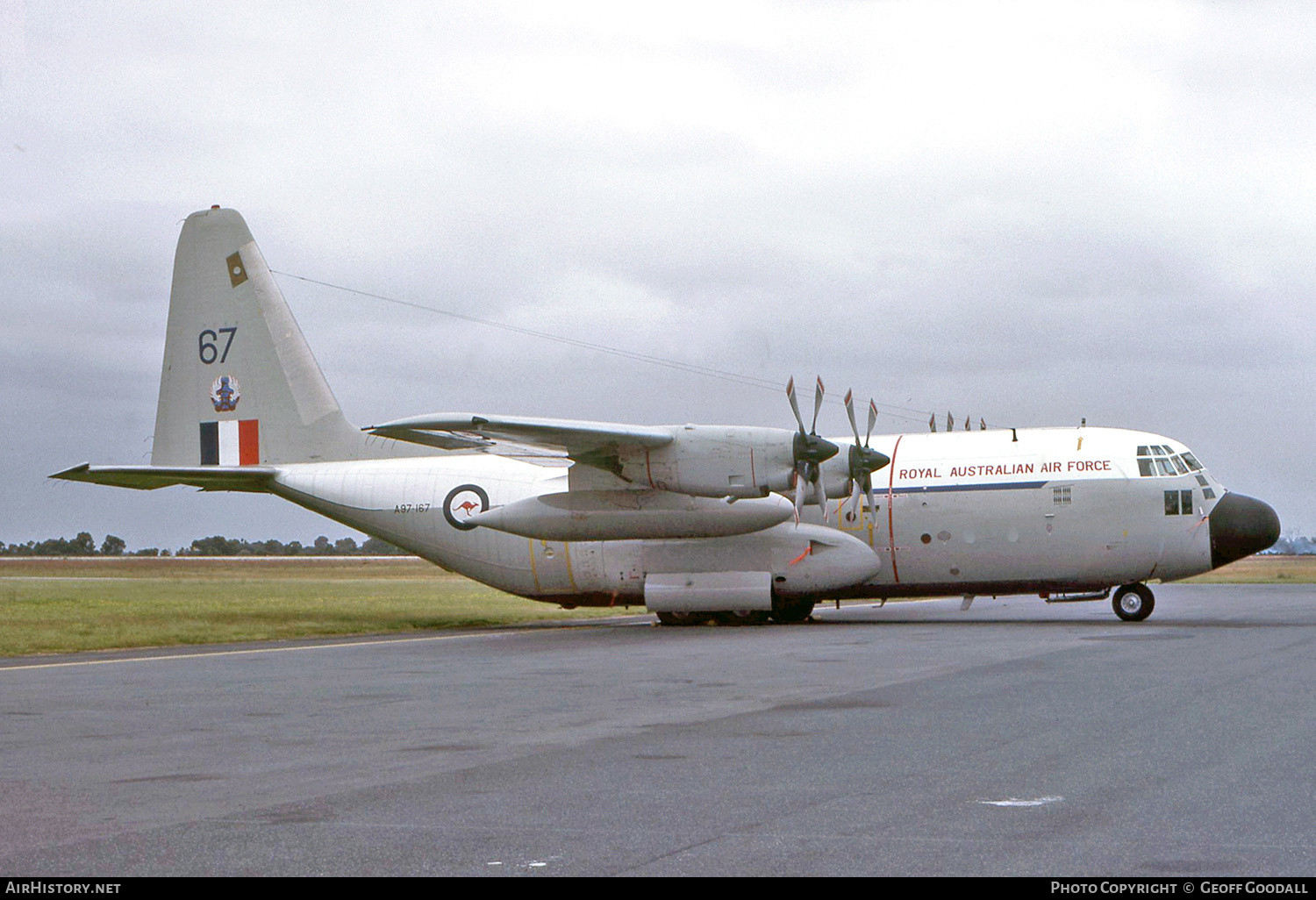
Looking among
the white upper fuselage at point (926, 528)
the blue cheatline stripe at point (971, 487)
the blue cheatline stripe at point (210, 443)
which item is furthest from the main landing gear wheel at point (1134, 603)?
the blue cheatline stripe at point (210, 443)

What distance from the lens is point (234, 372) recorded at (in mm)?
32531

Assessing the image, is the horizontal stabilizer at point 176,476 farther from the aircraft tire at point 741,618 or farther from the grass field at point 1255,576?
the grass field at point 1255,576

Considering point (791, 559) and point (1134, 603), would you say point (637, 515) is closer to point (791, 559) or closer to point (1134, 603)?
point (791, 559)

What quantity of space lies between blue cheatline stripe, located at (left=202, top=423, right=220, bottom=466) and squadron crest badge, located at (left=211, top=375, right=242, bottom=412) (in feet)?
1.54

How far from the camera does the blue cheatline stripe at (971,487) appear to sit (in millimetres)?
28125

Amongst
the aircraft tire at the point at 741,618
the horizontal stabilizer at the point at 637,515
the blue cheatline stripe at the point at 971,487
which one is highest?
the blue cheatline stripe at the point at 971,487

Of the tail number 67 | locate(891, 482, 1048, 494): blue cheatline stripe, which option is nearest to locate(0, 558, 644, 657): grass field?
the tail number 67

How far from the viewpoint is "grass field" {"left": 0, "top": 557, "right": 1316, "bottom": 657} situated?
25.0m

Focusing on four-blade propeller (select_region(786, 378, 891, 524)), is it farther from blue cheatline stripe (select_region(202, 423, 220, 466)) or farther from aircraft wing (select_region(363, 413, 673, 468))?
blue cheatline stripe (select_region(202, 423, 220, 466))

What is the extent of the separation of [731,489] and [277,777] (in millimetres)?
17059

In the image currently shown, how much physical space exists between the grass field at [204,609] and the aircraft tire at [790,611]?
21.9ft

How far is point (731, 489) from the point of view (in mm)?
25438

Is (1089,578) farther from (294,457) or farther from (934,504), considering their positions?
(294,457)

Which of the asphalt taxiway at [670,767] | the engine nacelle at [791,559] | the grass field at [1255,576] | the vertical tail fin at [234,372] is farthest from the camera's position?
the grass field at [1255,576]
